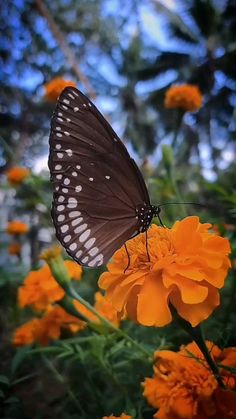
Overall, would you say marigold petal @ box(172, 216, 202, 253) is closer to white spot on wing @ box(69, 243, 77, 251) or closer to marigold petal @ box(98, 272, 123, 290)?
marigold petal @ box(98, 272, 123, 290)

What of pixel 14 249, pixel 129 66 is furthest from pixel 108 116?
pixel 129 66

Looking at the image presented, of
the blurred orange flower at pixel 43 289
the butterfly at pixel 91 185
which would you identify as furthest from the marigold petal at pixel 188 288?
the blurred orange flower at pixel 43 289

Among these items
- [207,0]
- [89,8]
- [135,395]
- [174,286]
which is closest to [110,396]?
[135,395]

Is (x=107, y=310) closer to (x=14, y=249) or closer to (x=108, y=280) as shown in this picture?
(x=108, y=280)

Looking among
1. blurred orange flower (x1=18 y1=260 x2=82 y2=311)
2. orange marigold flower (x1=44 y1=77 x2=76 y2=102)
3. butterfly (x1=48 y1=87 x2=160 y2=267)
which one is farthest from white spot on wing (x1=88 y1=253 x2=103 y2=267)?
orange marigold flower (x1=44 y1=77 x2=76 y2=102)

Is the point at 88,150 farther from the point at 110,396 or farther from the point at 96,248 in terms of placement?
Result: the point at 110,396

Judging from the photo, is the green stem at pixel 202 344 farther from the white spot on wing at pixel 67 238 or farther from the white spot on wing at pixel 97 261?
the white spot on wing at pixel 67 238

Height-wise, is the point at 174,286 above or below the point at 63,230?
below
